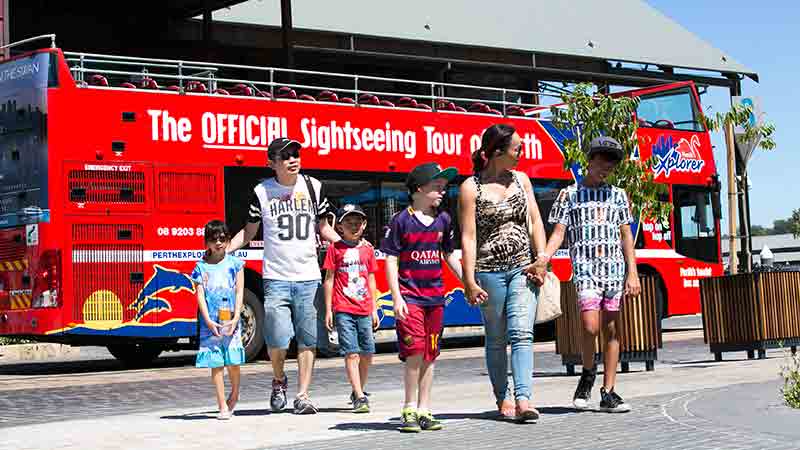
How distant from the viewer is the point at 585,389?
426 inches

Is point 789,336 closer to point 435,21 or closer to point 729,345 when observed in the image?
point 729,345

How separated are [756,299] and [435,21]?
83.1 ft

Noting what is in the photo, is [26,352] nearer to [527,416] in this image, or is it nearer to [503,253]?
[503,253]

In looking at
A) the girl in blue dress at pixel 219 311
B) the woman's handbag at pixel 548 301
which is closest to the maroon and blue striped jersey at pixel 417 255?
the woman's handbag at pixel 548 301

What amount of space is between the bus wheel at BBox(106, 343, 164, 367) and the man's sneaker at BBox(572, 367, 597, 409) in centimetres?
1112

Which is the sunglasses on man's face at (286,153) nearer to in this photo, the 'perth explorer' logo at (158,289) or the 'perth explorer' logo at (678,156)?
the 'perth explorer' logo at (158,289)

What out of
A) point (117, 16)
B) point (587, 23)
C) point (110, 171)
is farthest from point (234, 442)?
point (587, 23)

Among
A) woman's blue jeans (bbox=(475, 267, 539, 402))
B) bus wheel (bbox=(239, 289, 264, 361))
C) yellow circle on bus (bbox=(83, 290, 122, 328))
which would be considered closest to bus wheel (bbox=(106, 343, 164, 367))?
bus wheel (bbox=(239, 289, 264, 361))

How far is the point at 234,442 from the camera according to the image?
9.52 m

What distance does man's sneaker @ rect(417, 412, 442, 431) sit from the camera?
971 cm

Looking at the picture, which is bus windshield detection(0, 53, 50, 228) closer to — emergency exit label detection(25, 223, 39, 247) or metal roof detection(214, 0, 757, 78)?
emergency exit label detection(25, 223, 39, 247)

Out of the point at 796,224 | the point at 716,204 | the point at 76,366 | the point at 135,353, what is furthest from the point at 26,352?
the point at 796,224

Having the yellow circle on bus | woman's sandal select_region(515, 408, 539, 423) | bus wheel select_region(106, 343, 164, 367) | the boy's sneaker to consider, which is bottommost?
woman's sandal select_region(515, 408, 539, 423)

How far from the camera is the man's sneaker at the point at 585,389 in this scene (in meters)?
10.8
